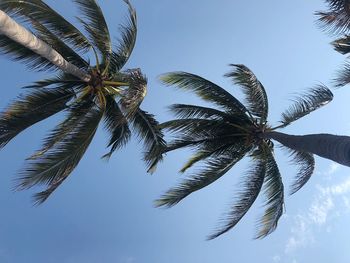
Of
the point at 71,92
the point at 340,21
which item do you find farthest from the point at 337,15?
the point at 71,92

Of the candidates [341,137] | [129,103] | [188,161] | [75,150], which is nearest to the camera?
[341,137]

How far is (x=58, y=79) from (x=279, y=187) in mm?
7849

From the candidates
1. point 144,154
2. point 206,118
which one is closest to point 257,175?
point 206,118

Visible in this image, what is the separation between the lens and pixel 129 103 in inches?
576

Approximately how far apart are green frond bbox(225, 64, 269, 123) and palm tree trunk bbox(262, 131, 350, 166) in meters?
1.63

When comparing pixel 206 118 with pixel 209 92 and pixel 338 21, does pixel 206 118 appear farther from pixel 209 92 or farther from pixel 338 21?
pixel 338 21

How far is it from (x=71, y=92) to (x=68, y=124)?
3.41 feet

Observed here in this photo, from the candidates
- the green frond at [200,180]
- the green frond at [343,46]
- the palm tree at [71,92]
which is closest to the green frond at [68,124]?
the palm tree at [71,92]

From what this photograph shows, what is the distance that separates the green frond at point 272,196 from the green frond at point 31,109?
6.76m

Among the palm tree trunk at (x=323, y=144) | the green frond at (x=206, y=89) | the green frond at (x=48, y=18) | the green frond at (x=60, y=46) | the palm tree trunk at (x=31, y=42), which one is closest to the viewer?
the palm tree trunk at (x=31, y=42)

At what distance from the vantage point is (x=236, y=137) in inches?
720

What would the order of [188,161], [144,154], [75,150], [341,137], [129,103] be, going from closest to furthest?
[341,137], [129,103], [75,150], [144,154], [188,161]

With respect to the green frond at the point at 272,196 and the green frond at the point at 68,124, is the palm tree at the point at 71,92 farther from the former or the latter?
the green frond at the point at 272,196

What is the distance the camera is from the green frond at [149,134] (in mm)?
17656
